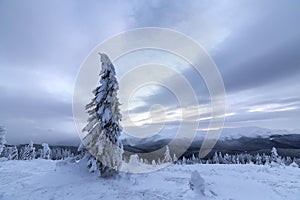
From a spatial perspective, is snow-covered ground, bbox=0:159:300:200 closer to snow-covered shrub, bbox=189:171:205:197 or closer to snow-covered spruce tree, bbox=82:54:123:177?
snow-covered shrub, bbox=189:171:205:197

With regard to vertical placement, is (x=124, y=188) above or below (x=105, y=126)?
below

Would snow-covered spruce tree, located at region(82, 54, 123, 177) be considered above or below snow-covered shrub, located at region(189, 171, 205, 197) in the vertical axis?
above

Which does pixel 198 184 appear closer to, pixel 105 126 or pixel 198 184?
pixel 198 184

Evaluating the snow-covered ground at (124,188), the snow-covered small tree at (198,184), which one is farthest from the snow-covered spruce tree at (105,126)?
the snow-covered small tree at (198,184)

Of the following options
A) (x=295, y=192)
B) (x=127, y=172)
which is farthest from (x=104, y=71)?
(x=295, y=192)

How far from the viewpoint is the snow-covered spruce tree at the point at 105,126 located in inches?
714

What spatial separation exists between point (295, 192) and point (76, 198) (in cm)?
1736

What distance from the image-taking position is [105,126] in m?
19.0

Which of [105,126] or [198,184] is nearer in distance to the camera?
[198,184]

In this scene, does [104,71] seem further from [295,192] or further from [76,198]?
[295,192]

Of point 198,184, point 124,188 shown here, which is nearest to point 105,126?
point 124,188

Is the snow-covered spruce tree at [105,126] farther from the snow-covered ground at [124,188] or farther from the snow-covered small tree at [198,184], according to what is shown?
the snow-covered small tree at [198,184]

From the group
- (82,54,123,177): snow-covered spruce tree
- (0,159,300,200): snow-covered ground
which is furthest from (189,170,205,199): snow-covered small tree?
(82,54,123,177): snow-covered spruce tree

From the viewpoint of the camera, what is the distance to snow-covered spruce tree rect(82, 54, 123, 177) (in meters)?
18.1
